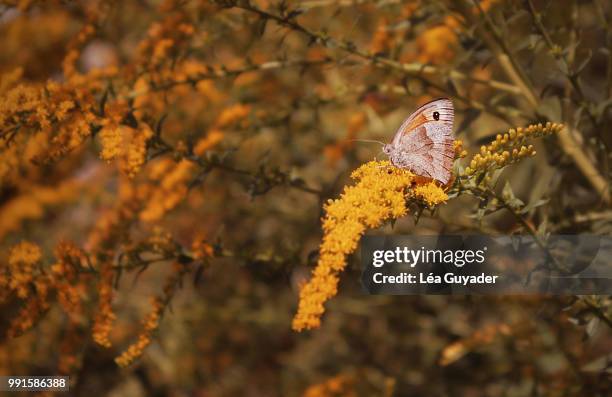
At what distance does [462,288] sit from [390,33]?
42.0 inches

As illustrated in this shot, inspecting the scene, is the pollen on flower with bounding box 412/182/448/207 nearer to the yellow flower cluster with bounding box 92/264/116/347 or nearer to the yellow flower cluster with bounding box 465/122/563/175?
the yellow flower cluster with bounding box 465/122/563/175

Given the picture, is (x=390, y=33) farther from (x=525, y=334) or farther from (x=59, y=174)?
(x=59, y=174)

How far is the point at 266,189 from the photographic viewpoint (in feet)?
5.97

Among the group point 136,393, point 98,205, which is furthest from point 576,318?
point 98,205

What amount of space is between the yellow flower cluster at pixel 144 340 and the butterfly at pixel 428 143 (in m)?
0.88

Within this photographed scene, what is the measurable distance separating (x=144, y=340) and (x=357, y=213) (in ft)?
2.88

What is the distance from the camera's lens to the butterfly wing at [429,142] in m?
1.39

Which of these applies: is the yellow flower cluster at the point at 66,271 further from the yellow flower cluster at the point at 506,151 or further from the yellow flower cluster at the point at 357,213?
the yellow flower cluster at the point at 506,151

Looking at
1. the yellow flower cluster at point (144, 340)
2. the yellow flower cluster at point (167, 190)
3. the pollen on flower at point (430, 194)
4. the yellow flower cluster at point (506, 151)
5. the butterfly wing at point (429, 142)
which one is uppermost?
the yellow flower cluster at point (167, 190)

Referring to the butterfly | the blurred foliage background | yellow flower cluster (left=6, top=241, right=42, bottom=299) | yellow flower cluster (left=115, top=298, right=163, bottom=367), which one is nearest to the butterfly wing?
the butterfly

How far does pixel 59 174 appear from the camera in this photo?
3.61 m

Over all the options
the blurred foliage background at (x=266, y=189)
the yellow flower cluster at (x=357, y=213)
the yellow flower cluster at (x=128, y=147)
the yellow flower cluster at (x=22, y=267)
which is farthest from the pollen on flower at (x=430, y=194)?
the yellow flower cluster at (x=22, y=267)

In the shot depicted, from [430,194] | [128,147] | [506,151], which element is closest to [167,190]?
[128,147]

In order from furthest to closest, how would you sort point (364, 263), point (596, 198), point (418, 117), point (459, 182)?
point (596, 198)
point (364, 263)
point (418, 117)
point (459, 182)
